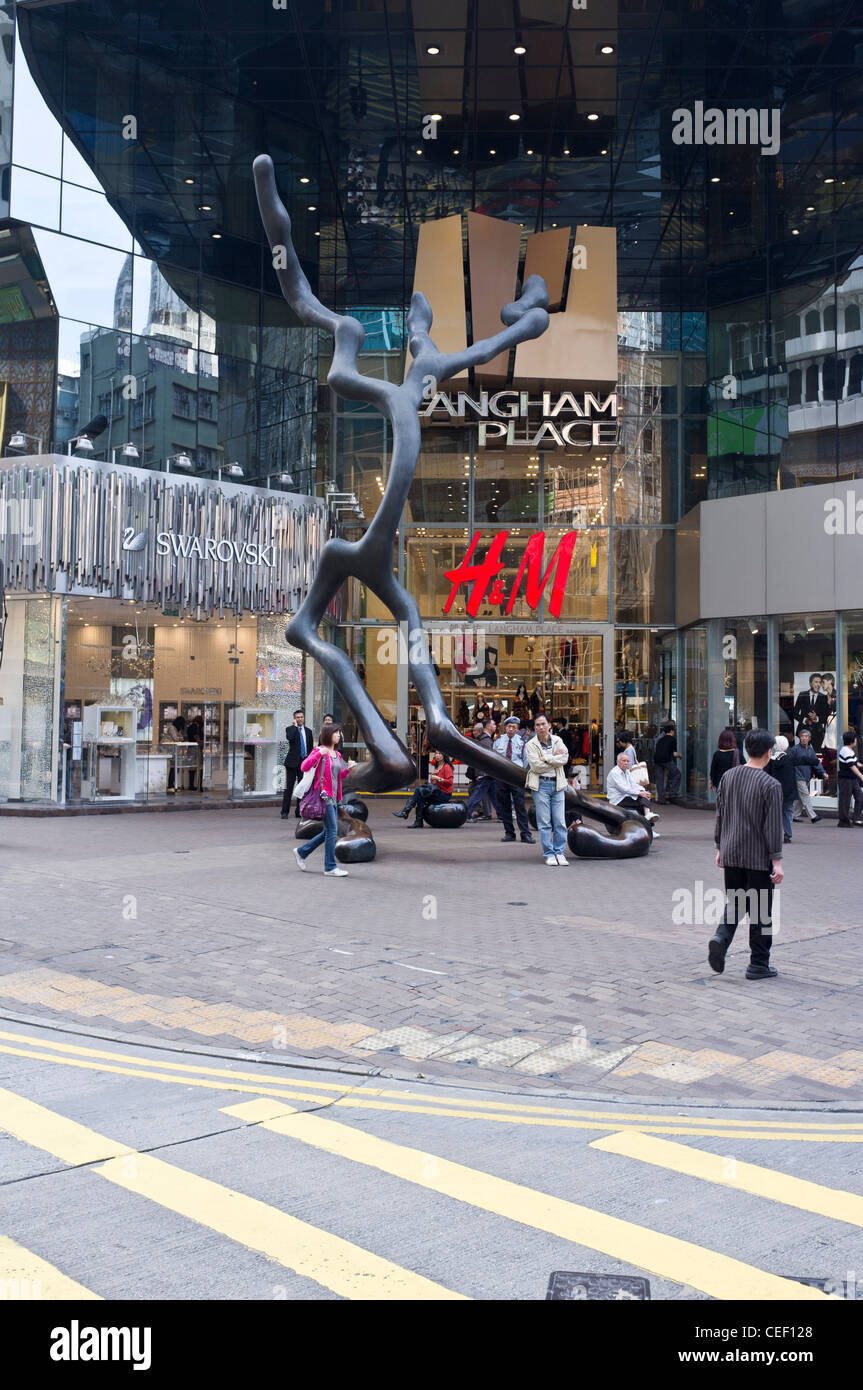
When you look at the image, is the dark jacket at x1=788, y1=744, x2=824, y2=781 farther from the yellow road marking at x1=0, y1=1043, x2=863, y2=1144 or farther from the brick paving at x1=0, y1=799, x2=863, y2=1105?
the yellow road marking at x1=0, y1=1043, x2=863, y2=1144

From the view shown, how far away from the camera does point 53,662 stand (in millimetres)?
23422

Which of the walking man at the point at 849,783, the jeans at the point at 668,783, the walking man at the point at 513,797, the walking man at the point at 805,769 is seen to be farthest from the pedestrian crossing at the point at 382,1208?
the jeans at the point at 668,783

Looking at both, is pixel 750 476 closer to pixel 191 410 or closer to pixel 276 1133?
pixel 191 410

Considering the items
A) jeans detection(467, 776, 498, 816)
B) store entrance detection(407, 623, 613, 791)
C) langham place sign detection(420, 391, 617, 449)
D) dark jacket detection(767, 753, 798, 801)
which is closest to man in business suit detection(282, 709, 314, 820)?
jeans detection(467, 776, 498, 816)

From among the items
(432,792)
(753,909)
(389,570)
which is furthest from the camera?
(432,792)

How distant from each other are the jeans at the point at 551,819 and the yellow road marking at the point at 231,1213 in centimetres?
1037

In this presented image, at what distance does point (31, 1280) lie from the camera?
12.8 feet

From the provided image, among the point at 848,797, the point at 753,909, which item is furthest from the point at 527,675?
the point at 753,909

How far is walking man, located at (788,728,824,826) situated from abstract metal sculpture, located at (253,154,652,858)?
544 centimetres

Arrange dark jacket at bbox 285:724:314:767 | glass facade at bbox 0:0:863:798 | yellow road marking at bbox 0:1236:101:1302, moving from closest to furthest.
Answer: yellow road marking at bbox 0:1236:101:1302, dark jacket at bbox 285:724:314:767, glass facade at bbox 0:0:863:798

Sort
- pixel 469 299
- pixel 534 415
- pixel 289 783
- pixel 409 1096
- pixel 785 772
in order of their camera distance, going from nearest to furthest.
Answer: pixel 409 1096 → pixel 785 772 → pixel 289 783 → pixel 469 299 → pixel 534 415

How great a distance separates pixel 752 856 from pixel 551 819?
22.9 feet

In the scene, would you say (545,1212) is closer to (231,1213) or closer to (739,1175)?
(739,1175)

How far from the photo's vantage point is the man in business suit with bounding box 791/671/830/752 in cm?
2486
